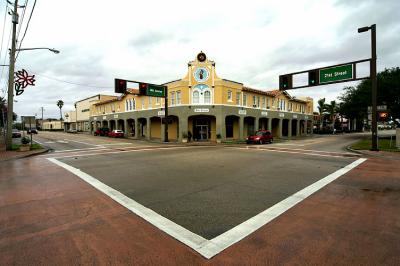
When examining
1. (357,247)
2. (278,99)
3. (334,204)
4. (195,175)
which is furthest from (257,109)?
(357,247)

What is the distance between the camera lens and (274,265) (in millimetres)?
3234

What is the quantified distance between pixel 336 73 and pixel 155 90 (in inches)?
742

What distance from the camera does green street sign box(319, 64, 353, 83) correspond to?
17703 mm

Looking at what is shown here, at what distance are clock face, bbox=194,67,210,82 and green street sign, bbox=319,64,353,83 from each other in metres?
14.8

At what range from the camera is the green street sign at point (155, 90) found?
92.8 feet

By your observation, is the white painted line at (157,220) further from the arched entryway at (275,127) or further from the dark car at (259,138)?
the arched entryway at (275,127)

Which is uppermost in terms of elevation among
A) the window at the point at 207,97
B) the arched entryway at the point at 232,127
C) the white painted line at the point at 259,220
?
the window at the point at 207,97

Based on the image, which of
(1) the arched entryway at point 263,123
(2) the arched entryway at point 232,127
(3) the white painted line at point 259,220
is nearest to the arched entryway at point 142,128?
(2) the arched entryway at point 232,127

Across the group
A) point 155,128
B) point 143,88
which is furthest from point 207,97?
point 155,128

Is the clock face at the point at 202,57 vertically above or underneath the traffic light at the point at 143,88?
above

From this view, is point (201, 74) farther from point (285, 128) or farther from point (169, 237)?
point (169, 237)

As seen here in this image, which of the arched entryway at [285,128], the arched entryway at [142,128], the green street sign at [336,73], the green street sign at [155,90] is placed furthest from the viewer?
the arched entryway at [285,128]

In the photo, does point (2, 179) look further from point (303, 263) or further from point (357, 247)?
point (357, 247)

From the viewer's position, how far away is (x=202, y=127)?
33000mm
